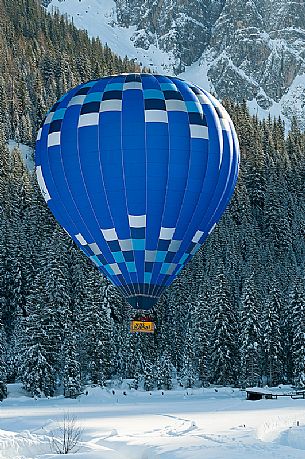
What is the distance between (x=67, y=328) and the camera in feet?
170

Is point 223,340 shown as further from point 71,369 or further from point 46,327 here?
point 46,327

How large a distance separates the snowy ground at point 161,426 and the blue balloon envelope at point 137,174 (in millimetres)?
4857

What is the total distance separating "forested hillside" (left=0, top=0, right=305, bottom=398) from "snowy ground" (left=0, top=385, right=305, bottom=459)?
4.40 metres

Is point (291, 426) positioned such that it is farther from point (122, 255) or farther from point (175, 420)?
point (122, 255)

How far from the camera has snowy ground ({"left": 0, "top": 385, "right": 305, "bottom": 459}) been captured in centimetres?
2233

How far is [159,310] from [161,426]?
3316 centimetres

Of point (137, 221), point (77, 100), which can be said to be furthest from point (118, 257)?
point (77, 100)

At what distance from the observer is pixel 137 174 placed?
966 inches

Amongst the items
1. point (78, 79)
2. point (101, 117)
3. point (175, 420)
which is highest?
point (78, 79)

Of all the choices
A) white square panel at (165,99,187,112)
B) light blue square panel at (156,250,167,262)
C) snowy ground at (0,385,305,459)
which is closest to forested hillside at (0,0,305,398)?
snowy ground at (0,385,305,459)

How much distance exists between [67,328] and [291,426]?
2542cm

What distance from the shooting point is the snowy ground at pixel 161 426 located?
2233cm

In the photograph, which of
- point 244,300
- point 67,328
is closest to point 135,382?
point 67,328

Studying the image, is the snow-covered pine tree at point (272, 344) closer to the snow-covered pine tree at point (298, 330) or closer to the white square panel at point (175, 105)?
the snow-covered pine tree at point (298, 330)
